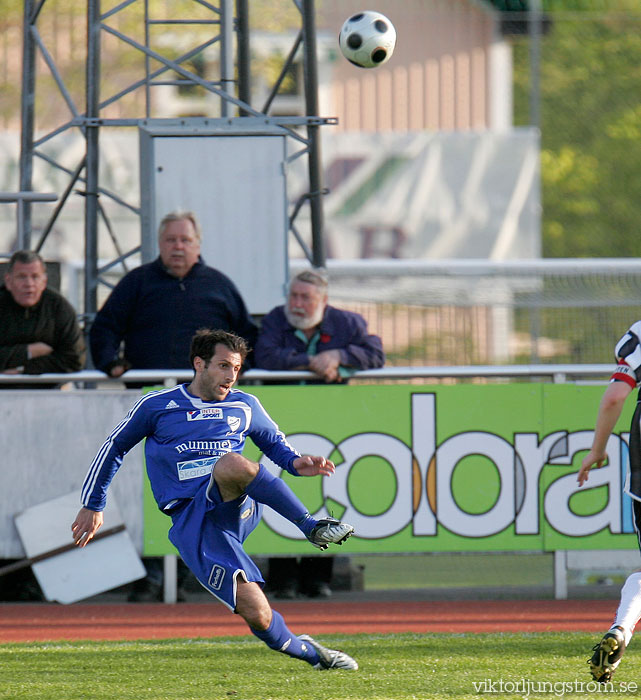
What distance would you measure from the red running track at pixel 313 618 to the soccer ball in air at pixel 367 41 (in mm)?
3998

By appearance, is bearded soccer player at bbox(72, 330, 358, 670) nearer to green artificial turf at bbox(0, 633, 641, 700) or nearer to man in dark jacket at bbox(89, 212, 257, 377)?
green artificial turf at bbox(0, 633, 641, 700)

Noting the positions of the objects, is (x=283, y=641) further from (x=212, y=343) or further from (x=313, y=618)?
(x=313, y=618)

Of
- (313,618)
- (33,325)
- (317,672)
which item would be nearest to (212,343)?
(317,672)

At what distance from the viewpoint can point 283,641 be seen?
5.94m

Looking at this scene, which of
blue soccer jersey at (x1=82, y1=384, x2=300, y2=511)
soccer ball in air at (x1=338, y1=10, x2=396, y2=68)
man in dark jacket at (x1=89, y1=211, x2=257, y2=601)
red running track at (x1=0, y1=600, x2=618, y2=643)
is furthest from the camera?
soccer ball in air at (x1=338, y1=10, x2=396, y2=68)

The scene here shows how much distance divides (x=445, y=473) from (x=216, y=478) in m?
3.26

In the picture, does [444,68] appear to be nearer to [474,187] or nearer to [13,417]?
[474,187]

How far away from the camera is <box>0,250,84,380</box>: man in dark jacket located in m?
8.91

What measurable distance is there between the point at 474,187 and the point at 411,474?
12354 millimetres

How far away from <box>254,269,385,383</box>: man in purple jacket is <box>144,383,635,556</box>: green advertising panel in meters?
0.16

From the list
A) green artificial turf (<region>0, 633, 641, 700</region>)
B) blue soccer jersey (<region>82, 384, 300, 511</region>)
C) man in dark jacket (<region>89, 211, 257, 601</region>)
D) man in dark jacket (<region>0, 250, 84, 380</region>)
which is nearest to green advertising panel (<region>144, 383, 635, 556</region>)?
man in dark jacket (<region>89, 211, 257, 601</region>)

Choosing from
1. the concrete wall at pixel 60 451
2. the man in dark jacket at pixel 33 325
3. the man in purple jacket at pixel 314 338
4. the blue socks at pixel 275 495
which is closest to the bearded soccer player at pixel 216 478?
the blue socks at pixel 275 495

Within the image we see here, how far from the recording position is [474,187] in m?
20.7

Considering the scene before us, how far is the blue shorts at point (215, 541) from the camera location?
5957 mm
